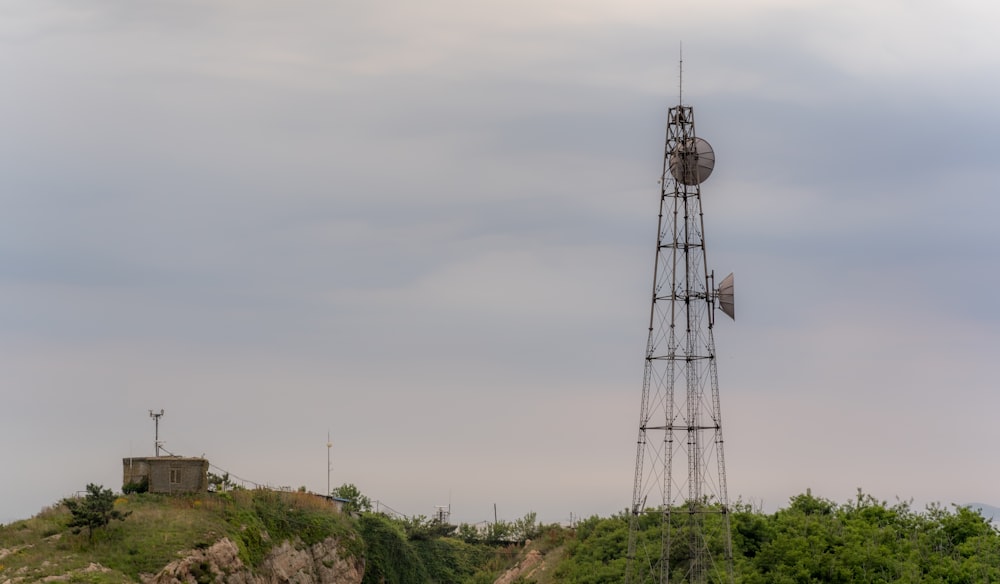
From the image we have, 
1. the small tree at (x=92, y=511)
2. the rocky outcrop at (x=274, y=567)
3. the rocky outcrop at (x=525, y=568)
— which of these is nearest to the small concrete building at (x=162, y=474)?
the rocky outcrop at (x=274, y=567)

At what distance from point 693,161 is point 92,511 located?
3271cm

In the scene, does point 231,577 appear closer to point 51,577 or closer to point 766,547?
point 51,577

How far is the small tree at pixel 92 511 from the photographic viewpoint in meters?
53.6

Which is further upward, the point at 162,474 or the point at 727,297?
Result: the point at 727,297

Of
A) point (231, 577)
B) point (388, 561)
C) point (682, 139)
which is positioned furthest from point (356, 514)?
point (682, 139)

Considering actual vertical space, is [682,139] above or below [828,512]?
above

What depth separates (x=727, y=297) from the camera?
181 feet

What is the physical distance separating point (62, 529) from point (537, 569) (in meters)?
34.1

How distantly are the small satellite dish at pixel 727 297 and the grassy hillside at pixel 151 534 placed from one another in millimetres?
27255

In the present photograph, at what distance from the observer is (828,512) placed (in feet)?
251

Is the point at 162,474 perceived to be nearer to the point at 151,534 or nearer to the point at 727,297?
the point at 151,534

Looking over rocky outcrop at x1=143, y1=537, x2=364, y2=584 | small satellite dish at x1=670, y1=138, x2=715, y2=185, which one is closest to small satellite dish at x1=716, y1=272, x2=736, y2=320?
small satellite dish at x1=670, y1=138, x2=715, y2=185

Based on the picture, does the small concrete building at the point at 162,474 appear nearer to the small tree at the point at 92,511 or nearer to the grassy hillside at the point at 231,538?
the grassy hillside at the point at 231,538

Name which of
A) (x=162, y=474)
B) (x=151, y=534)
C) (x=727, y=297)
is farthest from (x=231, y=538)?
(x=727, y=297)
